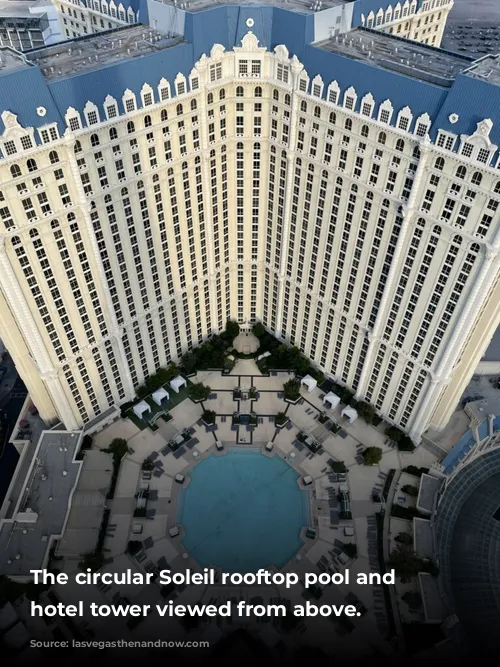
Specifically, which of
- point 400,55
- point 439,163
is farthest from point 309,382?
point 400,55

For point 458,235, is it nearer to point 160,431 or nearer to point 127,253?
point 127,253

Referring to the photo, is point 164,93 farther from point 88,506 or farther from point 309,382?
point 88,506

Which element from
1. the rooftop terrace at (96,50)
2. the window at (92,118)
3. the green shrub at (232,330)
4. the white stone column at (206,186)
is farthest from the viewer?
the green shrub at (232,330)

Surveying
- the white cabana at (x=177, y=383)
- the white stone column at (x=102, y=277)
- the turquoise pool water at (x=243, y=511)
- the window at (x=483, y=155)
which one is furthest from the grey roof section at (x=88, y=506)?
the window at (x=483, y=155)

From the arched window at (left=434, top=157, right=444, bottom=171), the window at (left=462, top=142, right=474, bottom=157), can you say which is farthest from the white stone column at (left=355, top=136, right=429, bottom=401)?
the window at (left=462, top=142, right=474, bottom=157)

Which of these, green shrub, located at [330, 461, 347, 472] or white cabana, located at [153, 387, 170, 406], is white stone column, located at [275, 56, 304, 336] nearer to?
white cabana, located at [153, 387, 170, 406]

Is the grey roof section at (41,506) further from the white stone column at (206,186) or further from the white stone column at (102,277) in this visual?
the white stone column at (206,186)

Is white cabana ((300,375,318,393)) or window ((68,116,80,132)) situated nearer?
window ((68,116,80,132))
